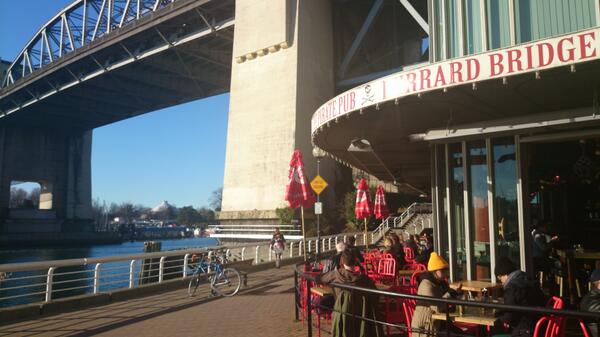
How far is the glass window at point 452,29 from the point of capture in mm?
11836

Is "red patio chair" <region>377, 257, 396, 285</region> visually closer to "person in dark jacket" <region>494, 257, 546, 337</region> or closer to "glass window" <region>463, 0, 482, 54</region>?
"person in dark jacket" <region>494, 257, 546, 337</region>

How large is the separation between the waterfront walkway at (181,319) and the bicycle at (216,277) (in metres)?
0.28

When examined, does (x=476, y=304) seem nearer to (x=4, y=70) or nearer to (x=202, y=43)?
(x=202, y=43)

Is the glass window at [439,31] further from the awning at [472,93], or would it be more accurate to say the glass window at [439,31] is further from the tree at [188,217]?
the tree at [188,217]

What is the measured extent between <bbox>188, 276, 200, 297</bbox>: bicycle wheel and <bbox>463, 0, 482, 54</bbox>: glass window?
8976 millimetres

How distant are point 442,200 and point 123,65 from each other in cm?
4718

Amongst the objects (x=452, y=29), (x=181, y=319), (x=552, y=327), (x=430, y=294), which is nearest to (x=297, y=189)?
(x=181, y=319)

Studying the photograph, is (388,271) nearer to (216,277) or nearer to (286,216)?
(216,277)

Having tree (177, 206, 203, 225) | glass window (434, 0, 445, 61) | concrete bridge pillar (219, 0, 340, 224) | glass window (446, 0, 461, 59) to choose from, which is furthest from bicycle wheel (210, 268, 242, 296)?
tree (177, 206, 203, 225)

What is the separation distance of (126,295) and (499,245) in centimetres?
879

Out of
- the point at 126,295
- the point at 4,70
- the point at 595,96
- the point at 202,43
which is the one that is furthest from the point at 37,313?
the point at 4,70

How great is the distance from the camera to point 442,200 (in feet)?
33.8

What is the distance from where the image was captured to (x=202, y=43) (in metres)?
46.4

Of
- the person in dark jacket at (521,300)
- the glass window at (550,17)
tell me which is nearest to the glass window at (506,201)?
the glass window at (550,17)
